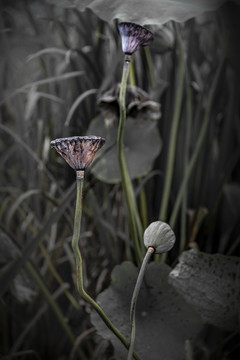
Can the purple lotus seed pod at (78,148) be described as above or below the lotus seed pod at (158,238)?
above

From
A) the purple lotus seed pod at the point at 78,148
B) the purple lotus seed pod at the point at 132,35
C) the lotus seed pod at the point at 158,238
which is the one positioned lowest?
the lotus seed pod at the point at 158,238

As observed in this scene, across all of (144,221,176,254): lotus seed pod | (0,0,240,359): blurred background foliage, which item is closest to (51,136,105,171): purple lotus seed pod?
(144,221,176,254): lotus seed pod

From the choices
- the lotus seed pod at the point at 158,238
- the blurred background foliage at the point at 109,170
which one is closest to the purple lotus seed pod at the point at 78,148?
the lotus seed pod at the point at 158,238

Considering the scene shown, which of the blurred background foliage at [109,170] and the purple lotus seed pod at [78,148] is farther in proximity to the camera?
the blurred background foliage at [109,170]

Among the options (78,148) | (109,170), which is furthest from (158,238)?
(109,170)

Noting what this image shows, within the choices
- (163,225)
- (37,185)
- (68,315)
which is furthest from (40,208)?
(163,225)

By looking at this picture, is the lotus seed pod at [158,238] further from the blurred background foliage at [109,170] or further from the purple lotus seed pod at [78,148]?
the blurred background foliage at [109,170]

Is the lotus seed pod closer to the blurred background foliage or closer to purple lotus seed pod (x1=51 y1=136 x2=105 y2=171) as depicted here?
purple lotus seed pod (x1=51 y1=136 x2=105 y2=171)

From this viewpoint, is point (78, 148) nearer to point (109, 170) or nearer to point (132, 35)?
point (132, 35)
